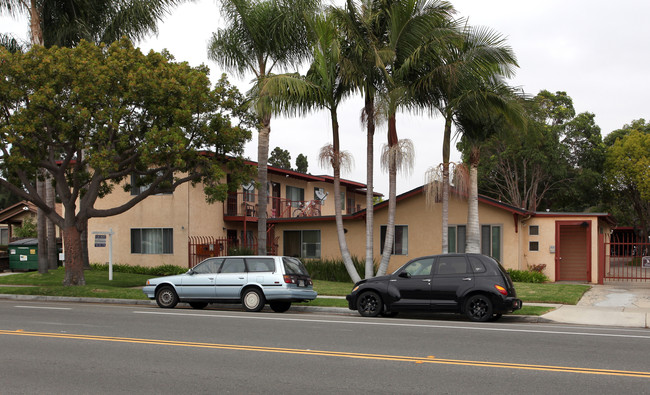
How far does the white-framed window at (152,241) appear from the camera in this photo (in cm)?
2939

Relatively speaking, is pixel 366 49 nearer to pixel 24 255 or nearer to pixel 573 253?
pixel 573 253

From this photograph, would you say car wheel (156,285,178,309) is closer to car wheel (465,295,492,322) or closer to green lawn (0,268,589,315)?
green lawn (0,268,589,315)

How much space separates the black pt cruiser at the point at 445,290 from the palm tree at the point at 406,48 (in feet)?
22.9

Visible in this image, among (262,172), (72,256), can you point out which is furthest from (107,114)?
(262,172)

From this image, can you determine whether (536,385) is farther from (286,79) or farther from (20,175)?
(20,175)

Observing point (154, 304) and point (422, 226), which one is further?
point (422, 226)

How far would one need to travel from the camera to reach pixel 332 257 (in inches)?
1116

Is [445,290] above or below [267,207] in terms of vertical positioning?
below

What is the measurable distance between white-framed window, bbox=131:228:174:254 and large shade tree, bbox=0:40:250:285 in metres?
7.74

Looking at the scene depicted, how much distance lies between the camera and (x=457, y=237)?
2562 centimetres

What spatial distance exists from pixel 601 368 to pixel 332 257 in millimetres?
20335

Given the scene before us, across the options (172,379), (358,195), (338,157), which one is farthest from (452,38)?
(358,195)

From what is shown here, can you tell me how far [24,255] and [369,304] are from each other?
68.7 ft

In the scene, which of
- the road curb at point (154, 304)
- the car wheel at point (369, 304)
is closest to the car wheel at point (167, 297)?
the road curb at point (154, 304)
